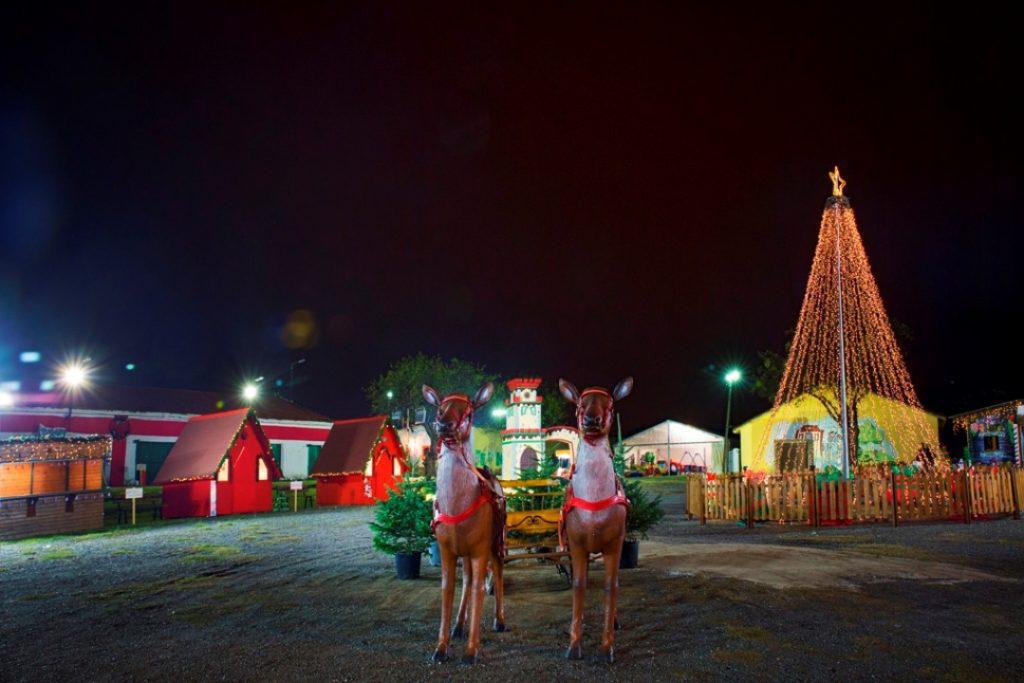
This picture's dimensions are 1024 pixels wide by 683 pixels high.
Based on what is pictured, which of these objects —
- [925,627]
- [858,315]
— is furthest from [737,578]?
[858,315]

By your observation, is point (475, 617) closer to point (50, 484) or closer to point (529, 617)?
point (529, 617)

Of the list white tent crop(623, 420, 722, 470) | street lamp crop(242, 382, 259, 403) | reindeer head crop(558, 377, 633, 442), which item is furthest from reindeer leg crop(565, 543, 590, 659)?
white tent crop(623, 420, 722, 470)

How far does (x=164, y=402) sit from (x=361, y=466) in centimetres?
1573

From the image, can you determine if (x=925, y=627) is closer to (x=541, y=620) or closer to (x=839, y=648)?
(x=839, y=648)

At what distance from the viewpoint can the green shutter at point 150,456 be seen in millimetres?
33438

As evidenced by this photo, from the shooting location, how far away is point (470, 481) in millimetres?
6816

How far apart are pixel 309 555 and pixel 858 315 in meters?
17.7

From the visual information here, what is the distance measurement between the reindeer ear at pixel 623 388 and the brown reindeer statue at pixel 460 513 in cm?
124

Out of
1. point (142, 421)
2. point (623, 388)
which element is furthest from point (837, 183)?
point (142, 421)

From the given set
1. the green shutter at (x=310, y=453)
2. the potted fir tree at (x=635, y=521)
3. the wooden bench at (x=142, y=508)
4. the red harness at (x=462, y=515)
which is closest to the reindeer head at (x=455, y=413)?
the red harness at (x=462, y=515)

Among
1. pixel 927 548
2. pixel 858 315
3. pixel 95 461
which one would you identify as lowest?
pixel 927 548

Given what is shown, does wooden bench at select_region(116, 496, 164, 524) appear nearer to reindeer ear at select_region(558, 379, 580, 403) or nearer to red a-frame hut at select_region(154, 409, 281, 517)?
red a-frame hut at select_region(154, 409, 281, 517)

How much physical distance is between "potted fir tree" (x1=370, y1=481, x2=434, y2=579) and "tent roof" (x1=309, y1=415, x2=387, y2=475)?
17.6 meters

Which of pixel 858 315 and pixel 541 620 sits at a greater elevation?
pixel 858 315
